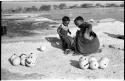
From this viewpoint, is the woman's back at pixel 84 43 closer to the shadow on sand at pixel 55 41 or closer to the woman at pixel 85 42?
the woman at pixel 85 42

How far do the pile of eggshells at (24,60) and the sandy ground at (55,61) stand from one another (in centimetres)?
8

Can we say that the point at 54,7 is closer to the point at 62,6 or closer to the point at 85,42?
the point at 62,6

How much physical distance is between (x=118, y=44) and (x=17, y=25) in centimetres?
291

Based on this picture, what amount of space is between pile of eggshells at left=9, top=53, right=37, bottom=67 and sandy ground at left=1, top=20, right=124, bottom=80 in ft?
0.26

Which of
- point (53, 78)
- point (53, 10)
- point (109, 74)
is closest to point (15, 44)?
point (53, 78)

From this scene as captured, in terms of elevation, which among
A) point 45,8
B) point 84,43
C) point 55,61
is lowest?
point 55,61

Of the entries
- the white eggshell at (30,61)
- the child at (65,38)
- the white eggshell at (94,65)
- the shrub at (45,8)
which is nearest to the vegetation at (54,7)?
the shrub at (45,8)

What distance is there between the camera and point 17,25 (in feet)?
28.7

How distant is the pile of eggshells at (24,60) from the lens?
19.7ft

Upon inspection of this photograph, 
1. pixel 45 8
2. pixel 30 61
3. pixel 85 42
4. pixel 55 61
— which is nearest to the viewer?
pixel 30 61

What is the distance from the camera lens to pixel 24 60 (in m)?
6.09

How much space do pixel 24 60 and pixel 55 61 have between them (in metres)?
0.62

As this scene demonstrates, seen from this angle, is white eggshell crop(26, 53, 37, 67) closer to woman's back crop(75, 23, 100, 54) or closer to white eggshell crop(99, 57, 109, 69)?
woman's back crop(75, 23, 100, 54)

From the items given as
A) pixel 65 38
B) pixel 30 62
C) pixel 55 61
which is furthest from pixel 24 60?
pixel 65 38
